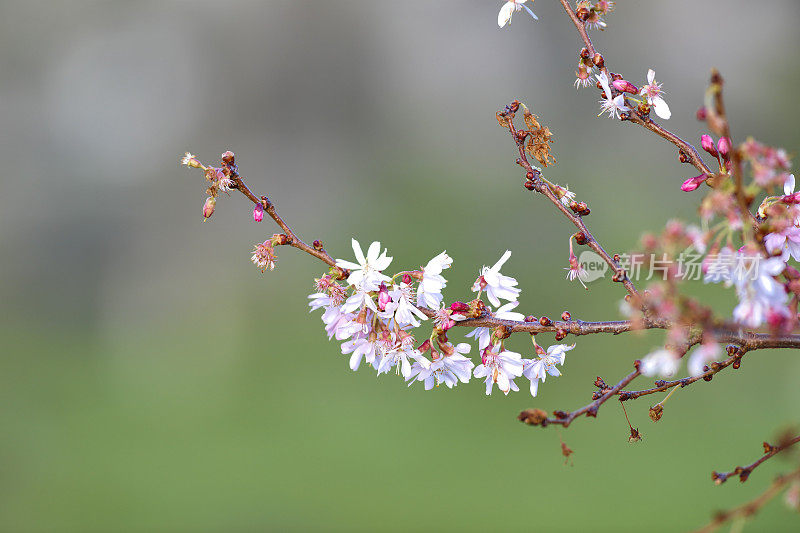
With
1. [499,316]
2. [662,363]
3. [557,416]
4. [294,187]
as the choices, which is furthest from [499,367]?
[294,187]

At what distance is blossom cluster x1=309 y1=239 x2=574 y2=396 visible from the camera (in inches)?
27.2

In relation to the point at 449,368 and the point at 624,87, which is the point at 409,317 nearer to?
the point at 449,368

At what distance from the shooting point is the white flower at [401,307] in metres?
0.69

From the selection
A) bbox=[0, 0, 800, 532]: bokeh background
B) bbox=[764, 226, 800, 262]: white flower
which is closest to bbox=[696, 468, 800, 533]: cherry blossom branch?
bbox=[764, 226, 800, 262]: white flower

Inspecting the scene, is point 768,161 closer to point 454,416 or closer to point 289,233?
point 289,233

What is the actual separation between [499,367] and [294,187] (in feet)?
13.9

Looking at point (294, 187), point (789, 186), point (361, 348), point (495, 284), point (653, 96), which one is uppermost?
point (294, 187)

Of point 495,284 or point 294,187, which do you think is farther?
point 294,187

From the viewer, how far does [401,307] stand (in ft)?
2.27

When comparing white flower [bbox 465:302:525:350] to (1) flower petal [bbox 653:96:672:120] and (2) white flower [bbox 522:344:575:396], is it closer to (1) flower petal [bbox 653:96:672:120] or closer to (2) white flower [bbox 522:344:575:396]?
(2) white flower [bbox 522:344:575:396]

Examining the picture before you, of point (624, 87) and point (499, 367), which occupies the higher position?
point (624, 87)

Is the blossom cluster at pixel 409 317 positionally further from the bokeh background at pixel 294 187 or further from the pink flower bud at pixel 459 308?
the bokeh background at pixel 294 187

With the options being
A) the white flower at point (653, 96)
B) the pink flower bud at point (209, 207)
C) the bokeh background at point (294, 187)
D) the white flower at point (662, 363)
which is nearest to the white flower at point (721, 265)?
the white flower at point (662, 363)

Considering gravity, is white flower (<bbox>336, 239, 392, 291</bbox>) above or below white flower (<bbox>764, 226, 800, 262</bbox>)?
below
